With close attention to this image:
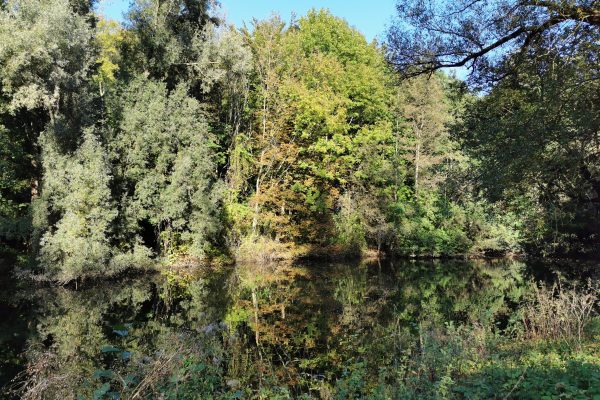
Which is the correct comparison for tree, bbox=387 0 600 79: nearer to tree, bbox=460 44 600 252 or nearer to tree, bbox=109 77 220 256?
tree, bbox=460 44 600 252

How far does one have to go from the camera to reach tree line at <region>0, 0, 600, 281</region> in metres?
10.2

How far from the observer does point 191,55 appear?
1048 inches

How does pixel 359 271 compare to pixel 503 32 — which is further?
pixel 359 271

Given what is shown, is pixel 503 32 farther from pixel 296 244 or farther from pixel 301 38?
pixel 301 38

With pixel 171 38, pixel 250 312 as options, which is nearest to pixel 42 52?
pixel 171 38

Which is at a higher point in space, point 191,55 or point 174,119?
point 191,55

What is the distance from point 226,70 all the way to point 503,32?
68.7 feet

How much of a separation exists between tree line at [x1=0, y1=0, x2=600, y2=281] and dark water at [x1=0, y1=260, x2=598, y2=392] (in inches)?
117

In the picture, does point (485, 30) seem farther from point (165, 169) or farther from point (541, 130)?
point (165, 169)

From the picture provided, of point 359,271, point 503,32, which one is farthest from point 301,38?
A: point 503,32

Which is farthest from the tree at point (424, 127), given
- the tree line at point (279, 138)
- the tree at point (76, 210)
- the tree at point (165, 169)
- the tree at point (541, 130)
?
the tree at point (76, 210)

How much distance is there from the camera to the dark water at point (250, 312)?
8727mm

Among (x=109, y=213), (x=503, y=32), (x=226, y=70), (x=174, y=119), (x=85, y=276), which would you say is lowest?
(x=85, y=276)

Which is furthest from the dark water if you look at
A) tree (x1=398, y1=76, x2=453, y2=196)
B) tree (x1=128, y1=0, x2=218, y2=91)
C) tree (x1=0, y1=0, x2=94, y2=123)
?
tree (x1=128, y1=0, x2=218, y2=91)
